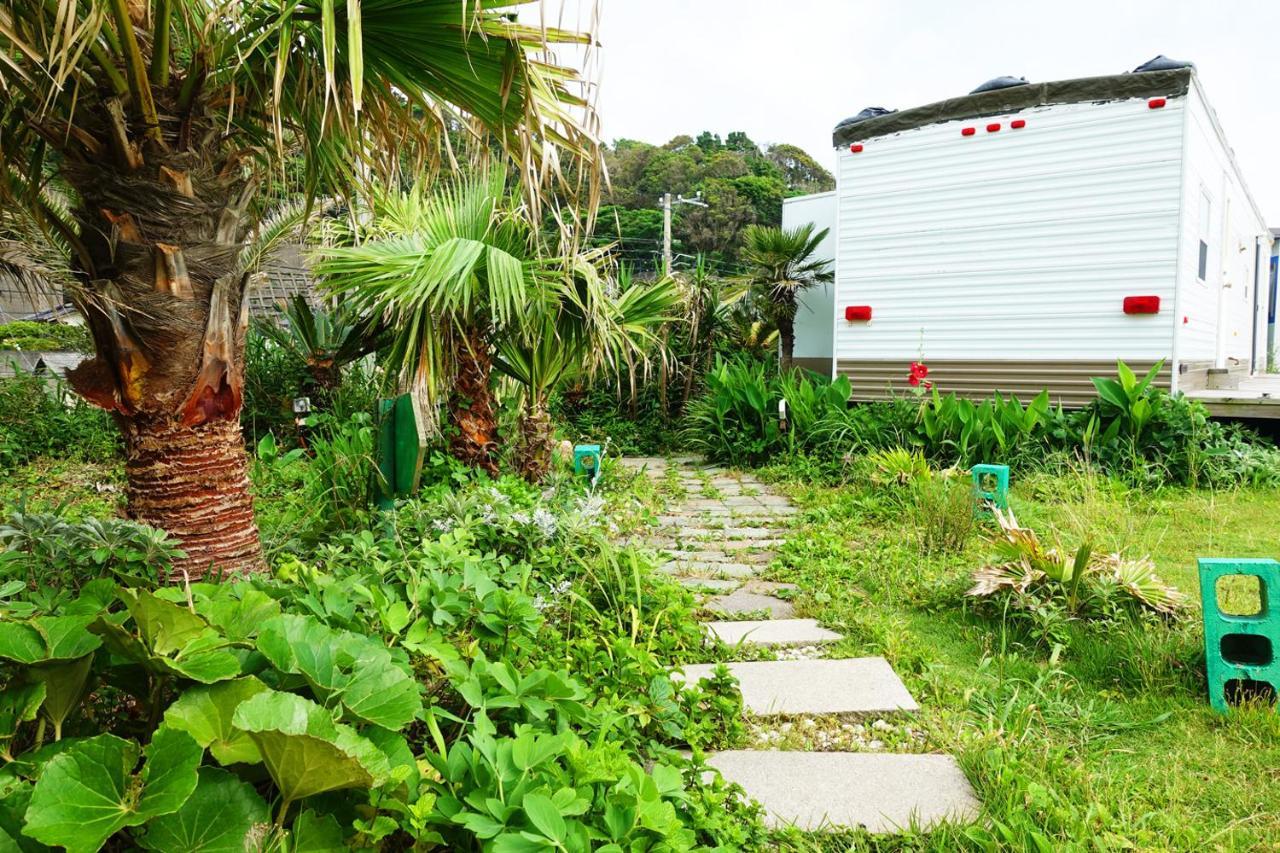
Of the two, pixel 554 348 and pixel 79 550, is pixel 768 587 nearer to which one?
pixel 554 348

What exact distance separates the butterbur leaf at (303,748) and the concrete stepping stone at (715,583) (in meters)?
2.73

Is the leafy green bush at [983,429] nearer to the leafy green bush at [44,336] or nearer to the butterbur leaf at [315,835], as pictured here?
the butterbur leaf at [315,835]

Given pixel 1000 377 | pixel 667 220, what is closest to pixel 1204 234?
pixel 1000 377

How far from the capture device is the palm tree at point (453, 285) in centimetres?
410

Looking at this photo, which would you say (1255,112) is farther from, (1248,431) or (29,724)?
(29,724)

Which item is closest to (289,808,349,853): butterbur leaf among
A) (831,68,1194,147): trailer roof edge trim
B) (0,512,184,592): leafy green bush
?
(0,512,184,592): leafy green bush

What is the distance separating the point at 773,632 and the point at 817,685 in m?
0.56

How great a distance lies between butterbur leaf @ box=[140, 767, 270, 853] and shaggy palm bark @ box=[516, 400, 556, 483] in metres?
4.08

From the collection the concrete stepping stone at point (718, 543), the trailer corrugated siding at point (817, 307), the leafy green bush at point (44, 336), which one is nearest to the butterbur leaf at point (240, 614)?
the concrete stepping stone at point (718, 543)

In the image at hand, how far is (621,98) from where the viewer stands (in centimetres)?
281

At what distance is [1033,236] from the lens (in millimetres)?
7305

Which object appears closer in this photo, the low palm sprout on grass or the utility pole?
the low palm sprout on grass

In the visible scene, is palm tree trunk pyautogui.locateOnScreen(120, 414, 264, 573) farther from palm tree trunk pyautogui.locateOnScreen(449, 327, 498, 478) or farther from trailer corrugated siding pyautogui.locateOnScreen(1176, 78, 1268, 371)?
trailer corrugated siding pyautogui.locateOnScreen(1176, 78, 1268, 371)

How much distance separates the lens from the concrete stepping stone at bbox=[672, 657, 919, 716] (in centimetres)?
257
